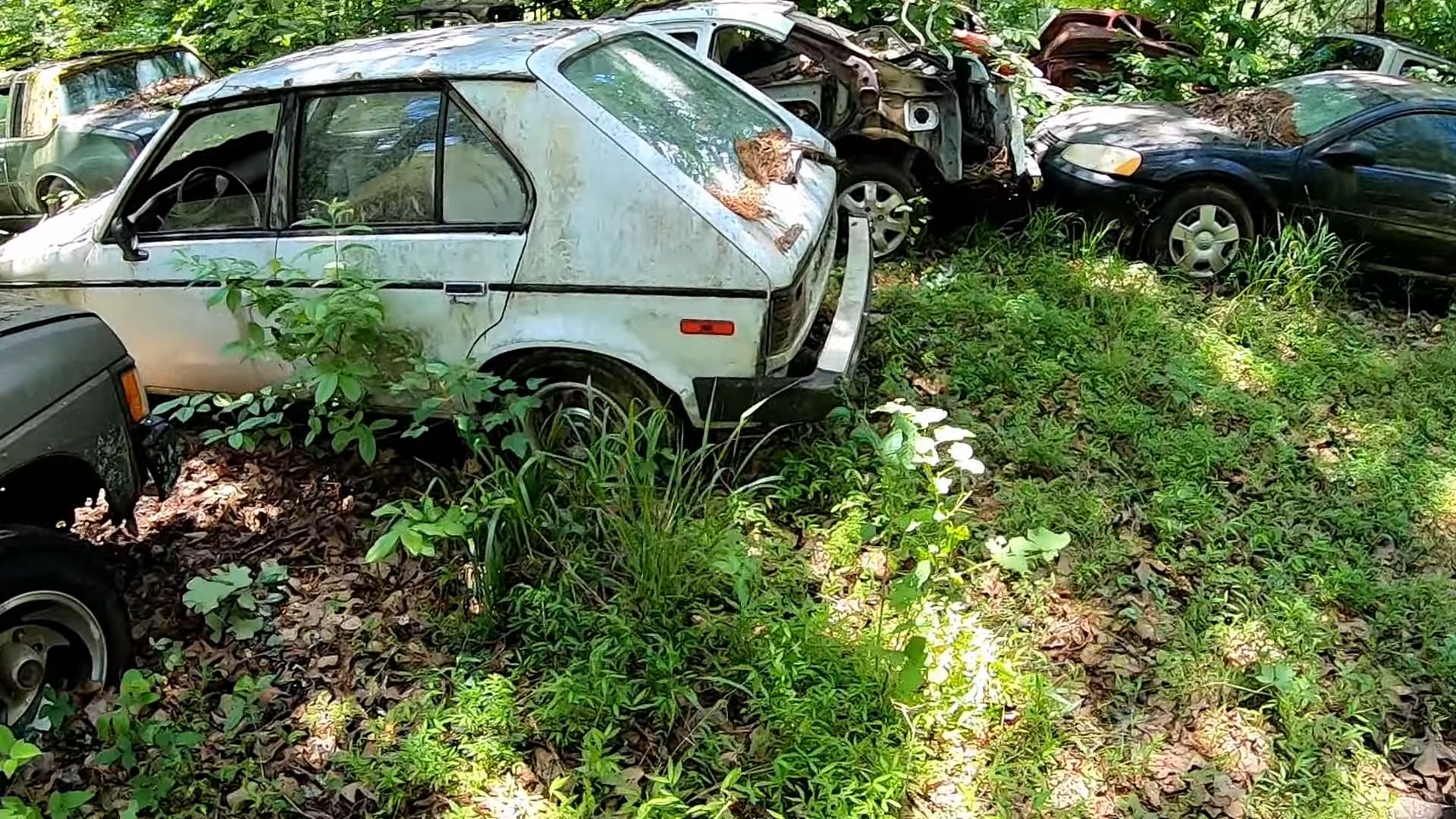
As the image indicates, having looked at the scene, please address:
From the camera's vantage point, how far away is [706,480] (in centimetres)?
416

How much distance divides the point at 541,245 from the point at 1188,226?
423 centimetres

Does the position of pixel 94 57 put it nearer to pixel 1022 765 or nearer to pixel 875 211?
pixel 875 211

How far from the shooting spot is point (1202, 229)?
6031 millimetres

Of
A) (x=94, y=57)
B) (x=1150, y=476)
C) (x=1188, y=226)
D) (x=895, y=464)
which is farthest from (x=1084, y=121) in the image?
(x=94, y=57)

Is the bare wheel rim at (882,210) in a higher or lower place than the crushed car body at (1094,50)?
lower

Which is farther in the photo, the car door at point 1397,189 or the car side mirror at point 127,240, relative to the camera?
the car door at point 1397,189

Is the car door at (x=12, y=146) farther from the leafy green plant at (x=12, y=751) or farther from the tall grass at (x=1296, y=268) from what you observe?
the tall grass at (x=1296, y=268)

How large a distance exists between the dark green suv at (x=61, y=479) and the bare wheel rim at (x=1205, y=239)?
543 cm

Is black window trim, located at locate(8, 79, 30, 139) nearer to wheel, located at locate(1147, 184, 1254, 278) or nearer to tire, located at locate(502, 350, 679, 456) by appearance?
tire, located at locate(502, 350, 679, 456)

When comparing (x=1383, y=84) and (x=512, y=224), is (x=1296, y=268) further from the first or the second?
(x=512, y=224)

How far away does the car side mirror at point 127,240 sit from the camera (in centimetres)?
407

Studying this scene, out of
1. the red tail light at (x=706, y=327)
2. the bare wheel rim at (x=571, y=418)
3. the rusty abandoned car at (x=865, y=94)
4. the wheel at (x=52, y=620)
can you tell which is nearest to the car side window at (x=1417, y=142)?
the rusty abandoned car at (x=865, y=94)

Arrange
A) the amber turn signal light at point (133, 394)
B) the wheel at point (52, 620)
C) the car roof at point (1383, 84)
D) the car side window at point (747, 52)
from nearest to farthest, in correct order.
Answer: the wheel at point (52, 620) → the amber turn signal light at point (133, 394) → the car roof at point (1383, 84) → the car side window at point (747, 52)

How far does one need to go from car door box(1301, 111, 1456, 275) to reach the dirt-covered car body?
8.12 m
